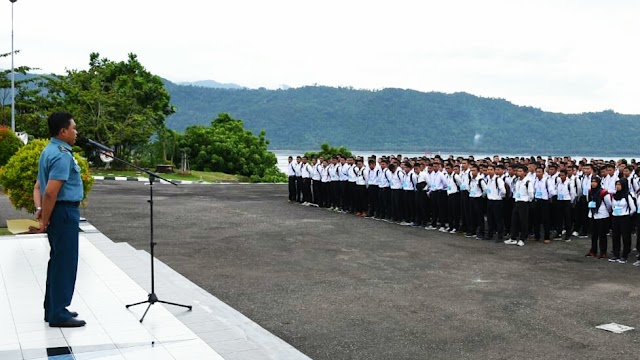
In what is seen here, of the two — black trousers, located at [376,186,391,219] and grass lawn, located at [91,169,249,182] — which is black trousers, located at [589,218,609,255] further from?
grass lawn, located at [91,169,249,182]

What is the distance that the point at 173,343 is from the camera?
5.86 m

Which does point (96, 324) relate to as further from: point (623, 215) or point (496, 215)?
point (496, 215)

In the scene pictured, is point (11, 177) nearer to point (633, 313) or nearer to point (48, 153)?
point (48, 153)

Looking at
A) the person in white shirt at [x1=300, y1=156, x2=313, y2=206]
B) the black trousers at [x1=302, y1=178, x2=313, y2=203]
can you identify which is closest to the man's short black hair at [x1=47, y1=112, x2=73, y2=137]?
the person in white shirt at [x1=300, y1=156, x2=313, y2=206]

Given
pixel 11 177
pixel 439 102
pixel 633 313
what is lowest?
pixel 633 313

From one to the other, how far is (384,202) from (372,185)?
2.59 feet

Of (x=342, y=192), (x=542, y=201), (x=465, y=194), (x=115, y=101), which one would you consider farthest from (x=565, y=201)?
(x=115, y=101)

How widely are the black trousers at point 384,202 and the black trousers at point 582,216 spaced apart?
489 centimetres

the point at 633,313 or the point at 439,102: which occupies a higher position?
the point at 439,102

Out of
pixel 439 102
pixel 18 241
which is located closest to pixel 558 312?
pixel 18 241

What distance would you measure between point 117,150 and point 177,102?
97.2 meters

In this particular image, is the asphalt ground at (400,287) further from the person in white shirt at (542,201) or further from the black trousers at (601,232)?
the person in white shirt at (542,201)

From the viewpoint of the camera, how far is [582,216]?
14.5 m

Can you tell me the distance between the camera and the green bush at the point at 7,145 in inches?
850
